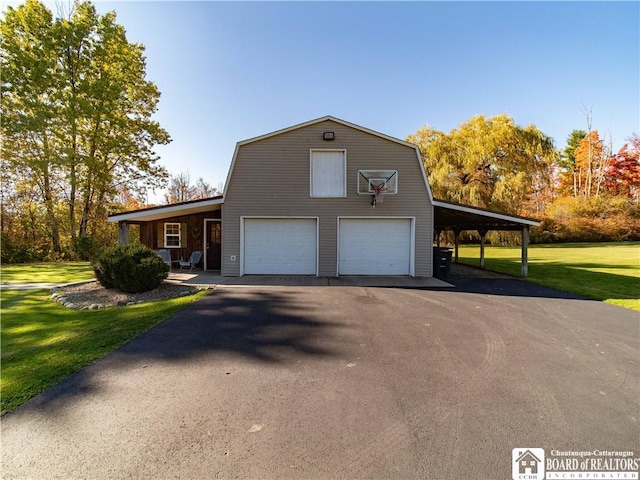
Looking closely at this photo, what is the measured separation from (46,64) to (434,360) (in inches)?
973

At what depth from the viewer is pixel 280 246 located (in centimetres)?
1088

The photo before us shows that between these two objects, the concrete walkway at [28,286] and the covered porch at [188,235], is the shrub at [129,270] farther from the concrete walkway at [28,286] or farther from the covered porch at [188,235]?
the covered porch at [188,235]

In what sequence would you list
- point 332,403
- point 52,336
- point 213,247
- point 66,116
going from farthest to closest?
point 66,116 < point 213,247 < point 52,336 < point 332,403

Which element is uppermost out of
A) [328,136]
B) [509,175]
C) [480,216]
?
[509,175]

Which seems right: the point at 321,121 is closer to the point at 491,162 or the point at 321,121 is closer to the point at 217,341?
the point at 217,341

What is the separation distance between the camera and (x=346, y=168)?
10.7 metres

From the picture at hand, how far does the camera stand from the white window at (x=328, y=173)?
422 inches

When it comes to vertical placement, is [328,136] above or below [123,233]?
above

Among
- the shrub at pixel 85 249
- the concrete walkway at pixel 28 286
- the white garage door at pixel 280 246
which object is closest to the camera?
the concrete walkway at pixel 28 286

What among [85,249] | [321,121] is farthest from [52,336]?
[85,249]

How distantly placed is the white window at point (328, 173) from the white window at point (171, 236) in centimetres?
689

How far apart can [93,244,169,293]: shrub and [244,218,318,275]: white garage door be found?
3.42m

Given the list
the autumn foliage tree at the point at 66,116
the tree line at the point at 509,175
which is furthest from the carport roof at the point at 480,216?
the autumn foliage tree at the point at 66,116

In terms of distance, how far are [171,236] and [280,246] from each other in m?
5.81
